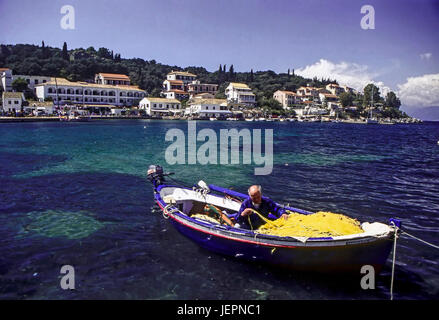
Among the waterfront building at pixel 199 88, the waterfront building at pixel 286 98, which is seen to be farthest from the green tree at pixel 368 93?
the waterfront building at pixel 199 88

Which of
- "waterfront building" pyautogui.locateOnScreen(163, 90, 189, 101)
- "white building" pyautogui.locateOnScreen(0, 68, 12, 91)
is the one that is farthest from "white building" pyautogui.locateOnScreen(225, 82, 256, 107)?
"white building" pyautogui.locateOnScreen(0, 68, 12, 91)

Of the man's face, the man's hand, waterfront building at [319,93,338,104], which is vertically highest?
waterfront building at [319,93,338,104]

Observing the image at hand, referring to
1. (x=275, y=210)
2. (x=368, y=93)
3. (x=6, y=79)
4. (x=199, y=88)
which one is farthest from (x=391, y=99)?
(x=275, y=210)

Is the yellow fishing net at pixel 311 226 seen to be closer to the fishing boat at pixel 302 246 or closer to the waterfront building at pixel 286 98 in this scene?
the fishing boat at pixel 302 246

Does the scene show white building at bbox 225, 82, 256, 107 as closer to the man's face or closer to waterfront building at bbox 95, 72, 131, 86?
waterfront building at bbox 95, 72, 131, 86

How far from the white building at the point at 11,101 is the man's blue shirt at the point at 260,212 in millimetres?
83739

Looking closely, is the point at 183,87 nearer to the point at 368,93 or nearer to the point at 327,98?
the point at 327,98

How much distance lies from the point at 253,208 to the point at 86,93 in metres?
101

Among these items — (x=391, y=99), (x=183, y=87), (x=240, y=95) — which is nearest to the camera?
(x=240, y=95)

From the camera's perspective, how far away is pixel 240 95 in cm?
11675

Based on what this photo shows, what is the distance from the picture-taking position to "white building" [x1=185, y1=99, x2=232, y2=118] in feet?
335

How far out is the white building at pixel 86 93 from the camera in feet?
293

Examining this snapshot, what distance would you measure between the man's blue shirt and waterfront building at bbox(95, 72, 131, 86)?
11333 centimetres
